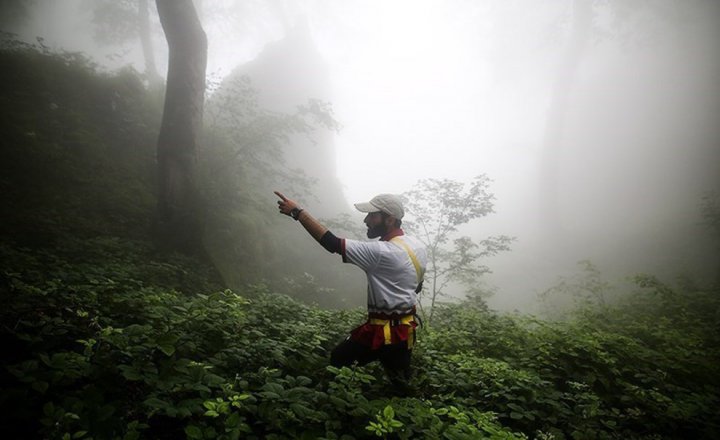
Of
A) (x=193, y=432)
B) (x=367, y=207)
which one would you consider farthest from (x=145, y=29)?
(x=193, y=432)

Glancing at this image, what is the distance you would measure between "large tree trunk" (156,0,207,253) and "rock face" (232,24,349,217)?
13.8 meters

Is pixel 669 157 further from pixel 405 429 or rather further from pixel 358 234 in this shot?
pixel 405 429

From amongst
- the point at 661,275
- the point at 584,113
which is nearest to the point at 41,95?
the point at 661,275

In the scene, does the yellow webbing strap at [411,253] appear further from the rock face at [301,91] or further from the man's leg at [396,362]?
the rock face at [301,91]

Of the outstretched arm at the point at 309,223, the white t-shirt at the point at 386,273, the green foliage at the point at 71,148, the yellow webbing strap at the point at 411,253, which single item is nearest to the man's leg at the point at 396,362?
the white t-shirt at the point at 386,273

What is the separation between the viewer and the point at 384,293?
2924 millimetres

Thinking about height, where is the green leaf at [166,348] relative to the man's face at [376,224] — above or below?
below

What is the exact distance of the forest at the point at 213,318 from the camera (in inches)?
78.1

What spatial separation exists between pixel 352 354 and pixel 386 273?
848mm

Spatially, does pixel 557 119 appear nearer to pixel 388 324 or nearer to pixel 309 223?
pixel 388 324

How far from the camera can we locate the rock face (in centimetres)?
2519

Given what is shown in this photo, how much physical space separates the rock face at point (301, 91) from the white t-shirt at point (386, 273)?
20.4 m

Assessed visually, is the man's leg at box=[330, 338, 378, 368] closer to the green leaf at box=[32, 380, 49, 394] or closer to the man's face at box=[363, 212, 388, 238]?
the man's face at box=[363, 212, 388, 238]

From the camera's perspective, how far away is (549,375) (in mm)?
3879
